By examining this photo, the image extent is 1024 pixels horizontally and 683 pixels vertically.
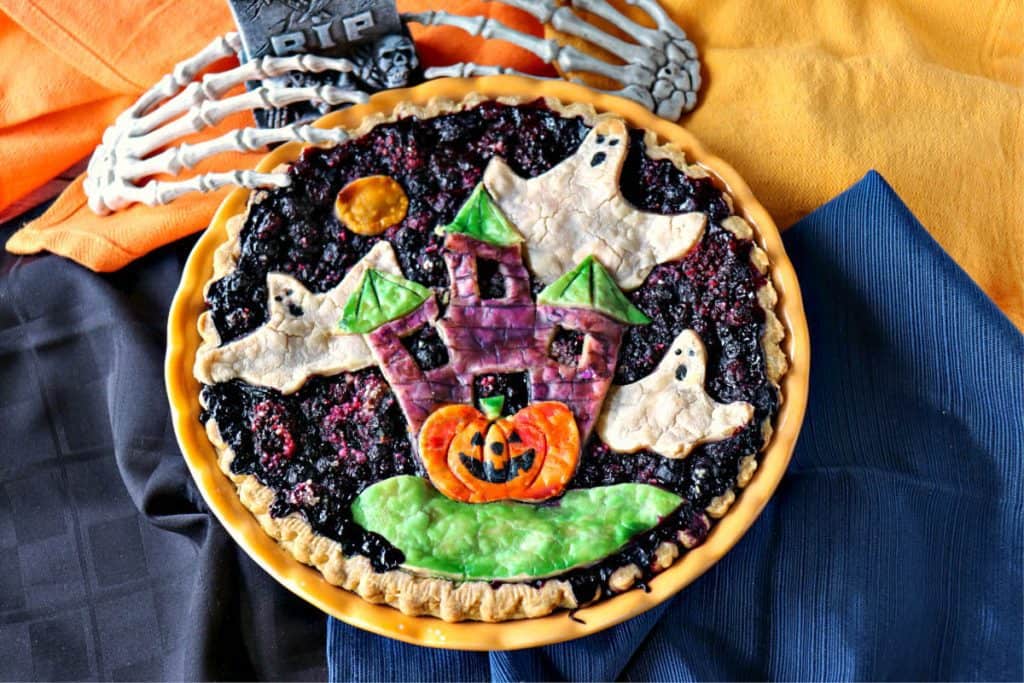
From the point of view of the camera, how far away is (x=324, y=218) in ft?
5.18

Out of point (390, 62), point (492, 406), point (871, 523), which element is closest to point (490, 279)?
point (492, 406)

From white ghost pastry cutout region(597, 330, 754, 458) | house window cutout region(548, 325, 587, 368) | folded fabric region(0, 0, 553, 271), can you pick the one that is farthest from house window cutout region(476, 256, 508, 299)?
folded fabric region(0, 0, 553, 271)

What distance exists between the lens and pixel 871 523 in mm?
1547

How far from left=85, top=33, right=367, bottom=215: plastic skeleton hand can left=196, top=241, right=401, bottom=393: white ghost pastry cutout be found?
230mm

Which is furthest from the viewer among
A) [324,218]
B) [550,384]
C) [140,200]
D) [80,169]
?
[80,169]

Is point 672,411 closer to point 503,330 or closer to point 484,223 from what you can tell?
point 503,330

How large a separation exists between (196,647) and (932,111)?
1.60 metres

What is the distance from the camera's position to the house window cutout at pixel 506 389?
58.7 inches

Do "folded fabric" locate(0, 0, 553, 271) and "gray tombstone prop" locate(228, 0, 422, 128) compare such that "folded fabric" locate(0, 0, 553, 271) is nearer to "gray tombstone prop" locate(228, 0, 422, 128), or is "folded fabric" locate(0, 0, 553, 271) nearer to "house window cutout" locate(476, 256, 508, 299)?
"gray tombstone prop" locate(228, 0, 422, 128)

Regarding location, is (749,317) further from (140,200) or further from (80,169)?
(80,169)

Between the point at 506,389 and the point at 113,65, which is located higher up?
the point at 113,65

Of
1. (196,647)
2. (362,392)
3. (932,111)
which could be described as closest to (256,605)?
(196,647)

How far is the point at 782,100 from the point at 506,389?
0.75 metres

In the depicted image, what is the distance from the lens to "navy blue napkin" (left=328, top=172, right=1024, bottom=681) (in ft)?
4.96
